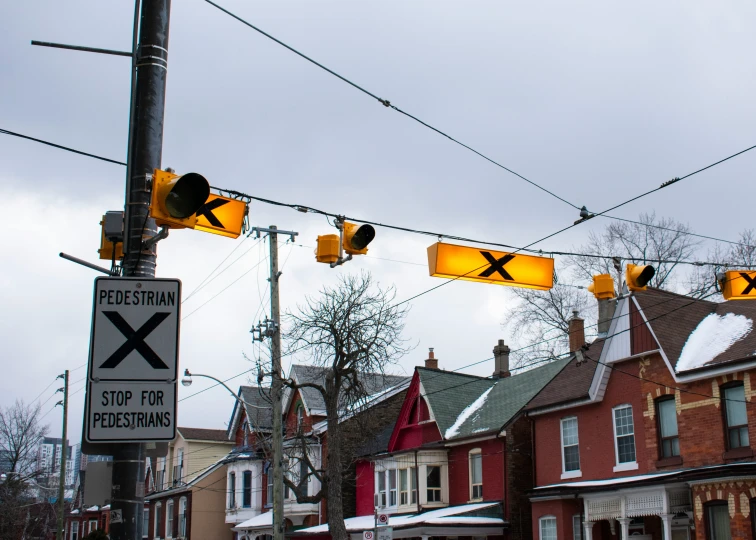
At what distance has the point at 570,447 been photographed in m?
29.0

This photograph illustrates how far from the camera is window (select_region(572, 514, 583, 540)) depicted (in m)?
27.7

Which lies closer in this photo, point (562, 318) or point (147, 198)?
point (147, 198)

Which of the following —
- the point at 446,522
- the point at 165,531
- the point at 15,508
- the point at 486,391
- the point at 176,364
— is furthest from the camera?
the point at 15,508

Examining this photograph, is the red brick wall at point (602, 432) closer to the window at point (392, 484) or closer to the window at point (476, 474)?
the window at point (476, 474)

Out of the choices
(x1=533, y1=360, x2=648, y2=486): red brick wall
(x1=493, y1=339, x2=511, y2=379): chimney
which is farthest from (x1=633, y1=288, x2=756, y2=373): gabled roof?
(x1=493, y1=339, x2=511, y2=379): chimney

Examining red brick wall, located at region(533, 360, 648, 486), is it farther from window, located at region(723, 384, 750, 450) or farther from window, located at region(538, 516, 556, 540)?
window, located at region(723, 384, 750, 450)

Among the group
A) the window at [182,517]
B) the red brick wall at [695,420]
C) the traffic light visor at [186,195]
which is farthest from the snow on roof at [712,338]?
the window at [182,517]

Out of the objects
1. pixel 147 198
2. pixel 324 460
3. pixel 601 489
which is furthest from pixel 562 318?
pixel 147 198

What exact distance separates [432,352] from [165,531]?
83.8 feet

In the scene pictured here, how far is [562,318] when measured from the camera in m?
48.3

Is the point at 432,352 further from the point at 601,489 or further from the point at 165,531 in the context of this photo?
the point at 165,531

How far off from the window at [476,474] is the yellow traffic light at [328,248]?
23102 mm

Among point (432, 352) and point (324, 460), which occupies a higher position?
point (432, 352)

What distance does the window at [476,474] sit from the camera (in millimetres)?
33031
